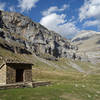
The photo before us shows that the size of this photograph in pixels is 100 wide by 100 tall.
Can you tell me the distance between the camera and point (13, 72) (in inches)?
1158

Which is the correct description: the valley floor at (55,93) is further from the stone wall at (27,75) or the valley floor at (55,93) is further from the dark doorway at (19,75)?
the dark doorway at (19,75)

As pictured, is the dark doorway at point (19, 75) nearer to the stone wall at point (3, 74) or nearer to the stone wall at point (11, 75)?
the stone wall at point (11, 75)

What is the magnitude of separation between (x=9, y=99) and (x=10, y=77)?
12.5 meters

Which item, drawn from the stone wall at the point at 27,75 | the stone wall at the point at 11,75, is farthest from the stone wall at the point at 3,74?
the stone wall at the point at 27,75

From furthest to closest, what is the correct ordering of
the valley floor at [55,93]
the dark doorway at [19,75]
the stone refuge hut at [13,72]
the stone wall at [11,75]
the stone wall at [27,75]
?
the stone wall at [27,75] < the dark doorway at [19,75] < the stone wall at [11,75] < the stone refuge hut at [13,72] < the valley floor at [55,93]

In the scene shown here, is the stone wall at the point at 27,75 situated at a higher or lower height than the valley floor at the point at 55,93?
higher

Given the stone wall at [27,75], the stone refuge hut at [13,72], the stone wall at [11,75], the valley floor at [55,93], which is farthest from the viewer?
the stone wall at [27,75]

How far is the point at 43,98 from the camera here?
19250 mm

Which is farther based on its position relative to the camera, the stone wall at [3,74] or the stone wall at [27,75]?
the stone wall at [27,75]

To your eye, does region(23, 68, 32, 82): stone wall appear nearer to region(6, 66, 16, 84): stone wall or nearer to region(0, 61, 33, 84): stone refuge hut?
region(0, 61, 33, 84): stone refuge hut

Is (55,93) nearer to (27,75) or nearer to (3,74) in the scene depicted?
(27,75)

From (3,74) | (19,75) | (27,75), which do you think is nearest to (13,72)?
(3,74)

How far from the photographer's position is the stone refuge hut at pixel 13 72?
2843 cm

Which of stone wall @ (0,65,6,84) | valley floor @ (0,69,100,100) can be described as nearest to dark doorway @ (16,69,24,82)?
stone wall @ (0,65,6,84)
